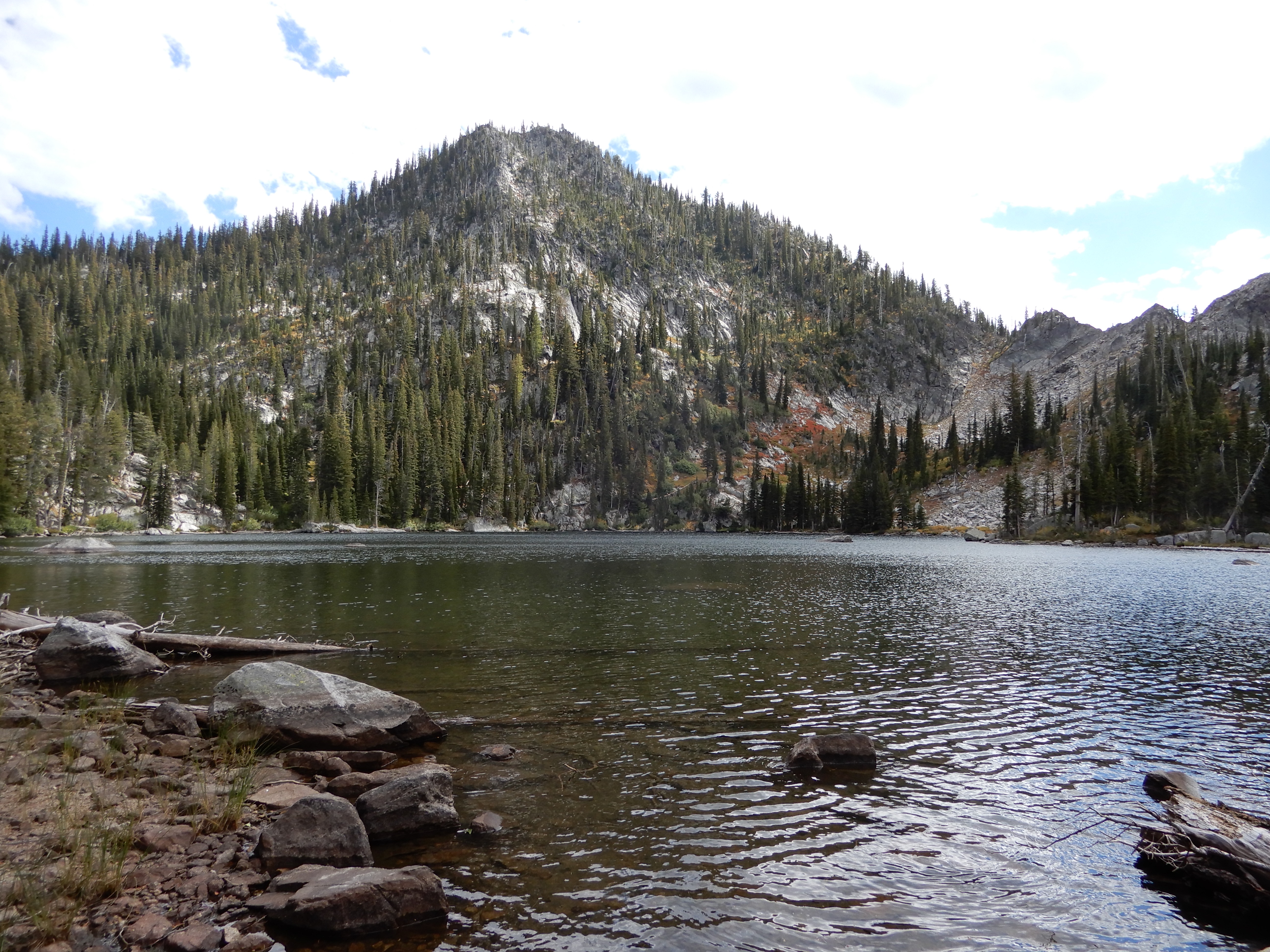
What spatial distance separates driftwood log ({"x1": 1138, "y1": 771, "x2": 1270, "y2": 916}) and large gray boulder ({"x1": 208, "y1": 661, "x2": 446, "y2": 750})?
13.5 meters

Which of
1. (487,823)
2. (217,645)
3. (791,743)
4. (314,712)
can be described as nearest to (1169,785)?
(791,743)

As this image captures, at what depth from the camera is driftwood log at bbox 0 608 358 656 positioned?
2158 centimetres

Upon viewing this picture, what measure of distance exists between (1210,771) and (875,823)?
8.21 meters

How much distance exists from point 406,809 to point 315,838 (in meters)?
1.55

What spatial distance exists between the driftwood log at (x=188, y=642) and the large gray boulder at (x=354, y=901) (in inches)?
649

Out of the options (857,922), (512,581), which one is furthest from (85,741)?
(512,581)

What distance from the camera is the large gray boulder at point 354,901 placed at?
7566 millimetres

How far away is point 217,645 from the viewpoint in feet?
74.9

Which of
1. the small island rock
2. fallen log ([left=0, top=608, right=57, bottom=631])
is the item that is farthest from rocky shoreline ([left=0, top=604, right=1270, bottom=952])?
the small island rock

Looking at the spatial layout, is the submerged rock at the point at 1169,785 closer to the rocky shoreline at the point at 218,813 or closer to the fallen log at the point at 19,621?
the rocky shoreline at the point at 218,813

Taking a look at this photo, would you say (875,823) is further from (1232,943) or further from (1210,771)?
(1210,771)

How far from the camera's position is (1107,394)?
632 ft

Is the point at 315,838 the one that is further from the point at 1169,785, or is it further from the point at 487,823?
the point at 1169,785

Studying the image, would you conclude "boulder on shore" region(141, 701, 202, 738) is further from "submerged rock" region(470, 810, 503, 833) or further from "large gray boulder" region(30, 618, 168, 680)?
"submerged rock" region(470, 810, 503, 833)
